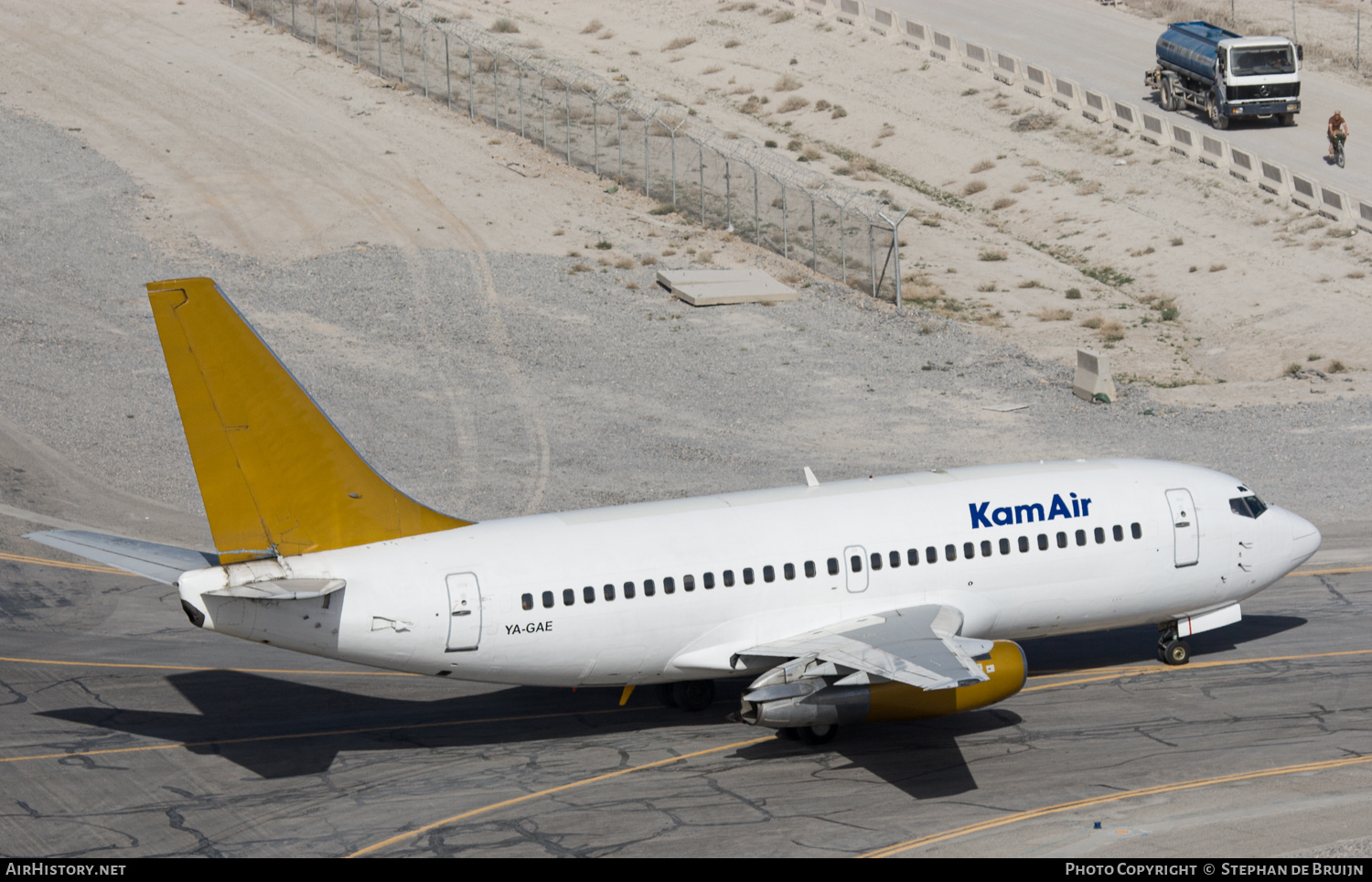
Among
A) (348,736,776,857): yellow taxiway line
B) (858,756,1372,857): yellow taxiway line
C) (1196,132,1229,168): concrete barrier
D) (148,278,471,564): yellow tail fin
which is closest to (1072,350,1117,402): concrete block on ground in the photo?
(858,756,1372,857): yellow taxiway line

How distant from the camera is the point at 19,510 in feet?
145

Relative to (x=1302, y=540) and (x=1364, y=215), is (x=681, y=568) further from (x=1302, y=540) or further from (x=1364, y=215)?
(x=1364, y=215)

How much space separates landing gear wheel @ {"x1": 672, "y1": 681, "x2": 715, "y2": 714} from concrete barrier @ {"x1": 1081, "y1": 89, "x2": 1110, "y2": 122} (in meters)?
63.9

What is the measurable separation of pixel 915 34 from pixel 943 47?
3440 mm

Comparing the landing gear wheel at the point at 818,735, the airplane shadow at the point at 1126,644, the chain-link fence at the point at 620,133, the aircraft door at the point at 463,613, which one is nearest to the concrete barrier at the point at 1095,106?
the chain-link fence at the point at 620,133

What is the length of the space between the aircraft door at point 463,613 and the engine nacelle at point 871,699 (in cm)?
526

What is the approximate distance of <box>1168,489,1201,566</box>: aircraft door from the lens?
32594mm

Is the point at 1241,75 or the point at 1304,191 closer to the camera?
the point at 1304,191

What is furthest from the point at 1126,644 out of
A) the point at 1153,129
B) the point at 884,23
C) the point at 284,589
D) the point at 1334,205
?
the point at 884,23

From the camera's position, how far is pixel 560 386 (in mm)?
56531

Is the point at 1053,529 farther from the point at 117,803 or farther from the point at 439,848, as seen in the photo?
the point at 117,803

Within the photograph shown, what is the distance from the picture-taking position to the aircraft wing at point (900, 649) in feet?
87.2

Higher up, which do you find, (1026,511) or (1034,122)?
(1026,511)

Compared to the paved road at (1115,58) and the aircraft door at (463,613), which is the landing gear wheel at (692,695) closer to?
the aircraft door at (463,613)
